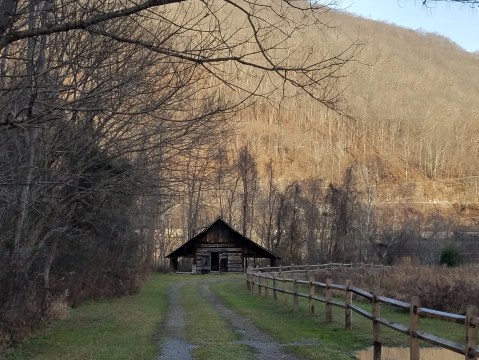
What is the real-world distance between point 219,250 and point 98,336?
1847 inches

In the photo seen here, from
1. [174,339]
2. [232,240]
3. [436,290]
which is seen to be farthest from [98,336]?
[232,240]

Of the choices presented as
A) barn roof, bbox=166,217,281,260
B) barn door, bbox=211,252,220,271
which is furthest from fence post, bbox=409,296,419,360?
barn door, bbox=211,252,220,271

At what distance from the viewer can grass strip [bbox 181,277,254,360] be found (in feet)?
37.7

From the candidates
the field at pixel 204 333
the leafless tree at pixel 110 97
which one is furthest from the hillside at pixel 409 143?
the leafless tree at pixel 110 97

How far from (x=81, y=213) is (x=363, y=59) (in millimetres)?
16132

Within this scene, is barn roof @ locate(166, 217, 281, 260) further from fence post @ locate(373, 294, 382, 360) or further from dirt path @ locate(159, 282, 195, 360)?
fence post @ locate(373, 294, 382, 360)

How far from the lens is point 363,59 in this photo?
8000 millimetres

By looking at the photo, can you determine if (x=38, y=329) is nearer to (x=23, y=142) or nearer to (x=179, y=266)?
(x=23, y=142)

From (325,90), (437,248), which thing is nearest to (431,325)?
(325,90)

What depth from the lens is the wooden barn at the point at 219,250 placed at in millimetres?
60938

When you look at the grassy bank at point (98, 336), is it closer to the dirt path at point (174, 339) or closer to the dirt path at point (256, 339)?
the dirt path at point (174, 339)

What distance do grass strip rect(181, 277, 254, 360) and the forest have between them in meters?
3.60

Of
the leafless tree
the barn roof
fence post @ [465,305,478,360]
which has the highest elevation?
the leafless tree

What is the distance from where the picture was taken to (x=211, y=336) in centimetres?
1428
